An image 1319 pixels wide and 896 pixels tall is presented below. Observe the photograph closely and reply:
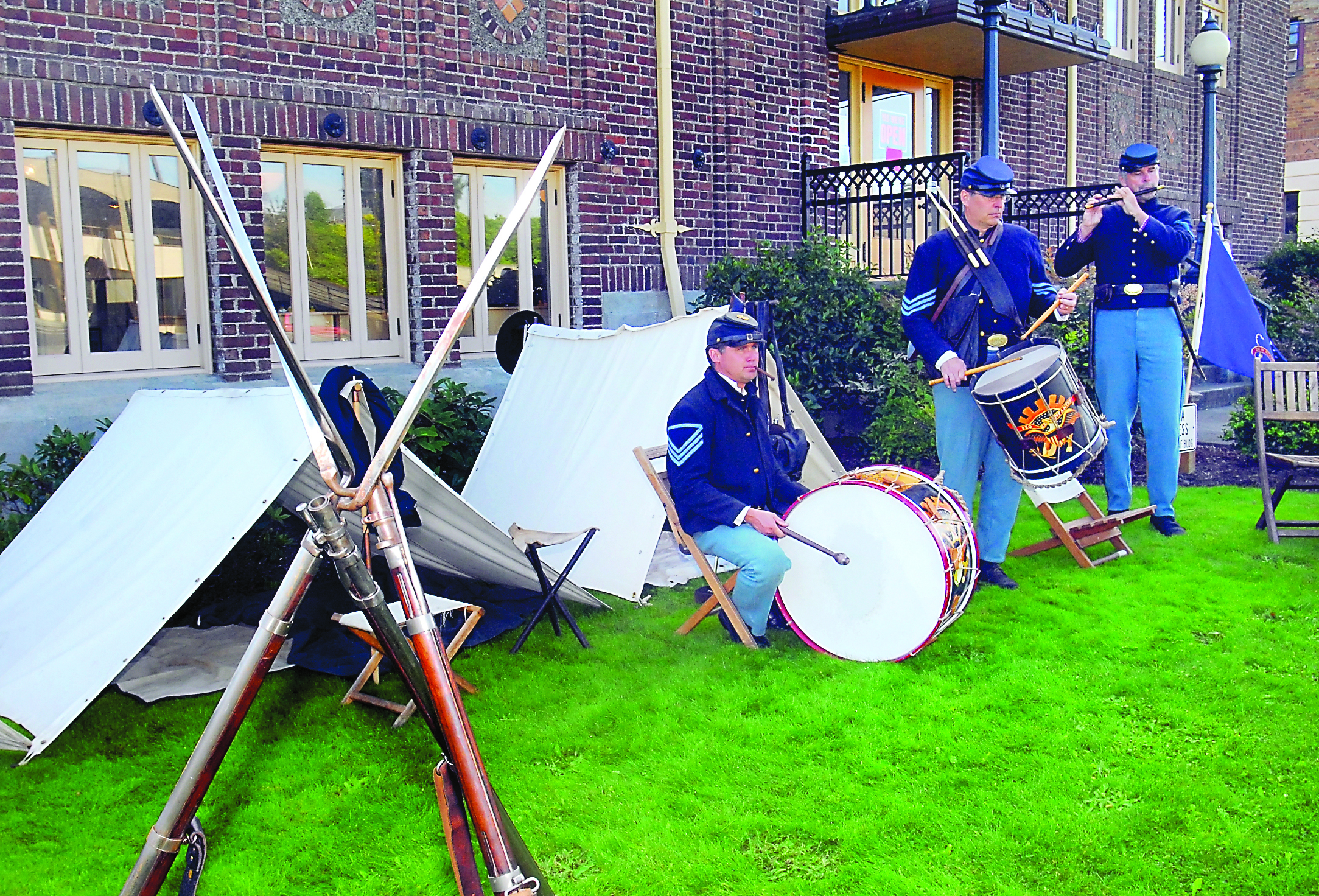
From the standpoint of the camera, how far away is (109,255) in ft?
23.2

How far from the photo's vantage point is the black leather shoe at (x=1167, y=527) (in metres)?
6.96

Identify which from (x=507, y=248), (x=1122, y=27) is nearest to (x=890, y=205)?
(x=507, y=248)

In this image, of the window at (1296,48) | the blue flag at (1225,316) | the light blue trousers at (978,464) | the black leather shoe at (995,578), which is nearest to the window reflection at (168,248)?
the light blue trousers at (978,464)

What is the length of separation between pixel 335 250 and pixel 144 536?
13.0ft

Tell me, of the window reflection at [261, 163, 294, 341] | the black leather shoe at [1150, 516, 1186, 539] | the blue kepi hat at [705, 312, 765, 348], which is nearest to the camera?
the blue kepi hat at [705, 312, 765, 348]

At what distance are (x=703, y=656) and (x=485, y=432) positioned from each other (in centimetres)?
307

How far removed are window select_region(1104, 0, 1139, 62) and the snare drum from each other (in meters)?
10.8

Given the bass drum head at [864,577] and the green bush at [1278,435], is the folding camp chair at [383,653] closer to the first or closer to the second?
the bass drum head at [864,577]

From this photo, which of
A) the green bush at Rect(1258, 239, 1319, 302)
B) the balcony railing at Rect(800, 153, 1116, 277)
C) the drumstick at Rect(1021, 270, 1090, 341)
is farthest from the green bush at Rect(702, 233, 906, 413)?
the green bush at Rect(1258, 239, 1319, 302)

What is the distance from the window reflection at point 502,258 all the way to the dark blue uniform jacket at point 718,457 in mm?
4169

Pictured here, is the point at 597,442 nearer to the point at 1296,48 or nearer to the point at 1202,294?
the point at 1202,294

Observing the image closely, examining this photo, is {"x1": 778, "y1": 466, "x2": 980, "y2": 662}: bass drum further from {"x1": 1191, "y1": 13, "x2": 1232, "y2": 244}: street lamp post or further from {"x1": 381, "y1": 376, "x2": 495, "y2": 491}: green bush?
{"x1": 1191, "y1": 13, "x2": 1232, "y2": 244}: street lamp post

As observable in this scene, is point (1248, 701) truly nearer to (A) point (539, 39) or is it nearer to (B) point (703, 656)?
(B) point (703, 656)

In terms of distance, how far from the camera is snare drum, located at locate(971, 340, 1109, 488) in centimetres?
546
